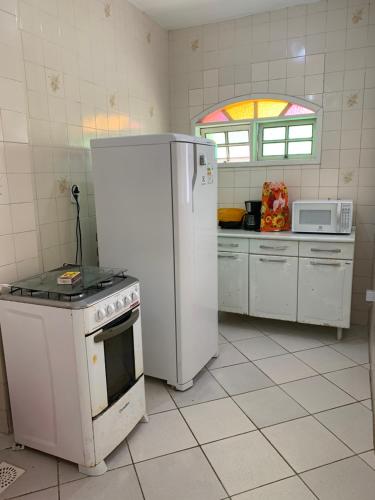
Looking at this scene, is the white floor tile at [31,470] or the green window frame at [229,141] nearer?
the white floor tile at [31,470]

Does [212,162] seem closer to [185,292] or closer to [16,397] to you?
[185,292]

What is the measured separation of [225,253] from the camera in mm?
3330

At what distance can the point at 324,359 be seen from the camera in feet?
9.30

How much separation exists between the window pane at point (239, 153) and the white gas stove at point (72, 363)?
7.22 feet

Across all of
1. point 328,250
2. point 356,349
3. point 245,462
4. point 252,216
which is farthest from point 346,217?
point 245,462

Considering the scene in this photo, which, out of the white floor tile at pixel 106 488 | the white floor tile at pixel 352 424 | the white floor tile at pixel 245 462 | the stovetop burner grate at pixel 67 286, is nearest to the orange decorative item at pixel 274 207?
the white floor tile at pixel 352 424

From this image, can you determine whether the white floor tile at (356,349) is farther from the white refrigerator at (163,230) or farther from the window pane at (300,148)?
the window pane at (300,148)

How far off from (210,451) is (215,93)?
3110 millimetres

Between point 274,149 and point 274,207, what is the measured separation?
658mm

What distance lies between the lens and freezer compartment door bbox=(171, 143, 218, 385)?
2201mm

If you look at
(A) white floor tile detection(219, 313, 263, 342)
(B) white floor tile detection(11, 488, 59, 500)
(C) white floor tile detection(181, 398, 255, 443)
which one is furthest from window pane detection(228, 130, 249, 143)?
(B) white floor tile detection(11, 488, 59, 500)

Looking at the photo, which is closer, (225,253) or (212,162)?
(212,162)

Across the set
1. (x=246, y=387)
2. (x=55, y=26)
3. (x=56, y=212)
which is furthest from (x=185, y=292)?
(x=55, y=26)

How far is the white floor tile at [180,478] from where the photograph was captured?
5.45 ft
